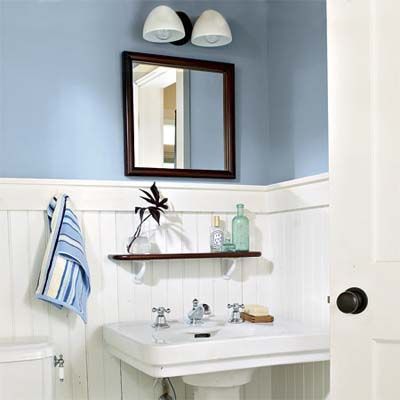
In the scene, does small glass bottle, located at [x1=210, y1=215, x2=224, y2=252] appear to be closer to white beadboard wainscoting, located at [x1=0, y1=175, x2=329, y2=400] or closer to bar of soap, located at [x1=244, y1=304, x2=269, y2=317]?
white beadboard wainscoting, located at [x1=0, y1=175, x2=329, y2=400]

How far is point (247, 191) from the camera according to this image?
2.78 m

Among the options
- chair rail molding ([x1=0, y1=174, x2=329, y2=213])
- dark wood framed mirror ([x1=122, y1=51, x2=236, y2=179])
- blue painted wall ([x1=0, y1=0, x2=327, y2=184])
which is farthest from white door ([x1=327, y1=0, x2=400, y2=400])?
dark wood framed mirror ([x1=122, y1=51, x2=236, y2=179])

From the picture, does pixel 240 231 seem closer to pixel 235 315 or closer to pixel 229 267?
pixel 229 267

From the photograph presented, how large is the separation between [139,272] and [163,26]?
3.32ft

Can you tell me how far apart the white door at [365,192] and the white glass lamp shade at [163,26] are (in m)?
1.11

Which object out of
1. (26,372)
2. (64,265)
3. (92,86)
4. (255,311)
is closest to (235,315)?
(255,311)

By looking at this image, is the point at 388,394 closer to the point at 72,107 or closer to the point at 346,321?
the point at 346,321

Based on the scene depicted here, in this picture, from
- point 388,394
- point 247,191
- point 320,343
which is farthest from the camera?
point 247,191

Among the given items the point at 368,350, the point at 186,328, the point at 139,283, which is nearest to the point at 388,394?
the point at 368,350

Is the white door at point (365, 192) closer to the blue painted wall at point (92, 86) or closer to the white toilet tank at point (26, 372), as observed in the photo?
the blue painted wall at point (92, 86)

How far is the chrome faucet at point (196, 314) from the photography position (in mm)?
2449

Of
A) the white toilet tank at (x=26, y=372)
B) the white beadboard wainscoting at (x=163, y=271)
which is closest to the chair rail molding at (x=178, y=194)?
the white beadboard wainscoting at (x=163, y=271)

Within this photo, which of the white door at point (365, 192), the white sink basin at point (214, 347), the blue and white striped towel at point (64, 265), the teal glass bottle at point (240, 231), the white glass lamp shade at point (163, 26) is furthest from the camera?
the teal glass bottle at point (240, 231)

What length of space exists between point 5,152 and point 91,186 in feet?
1.17
